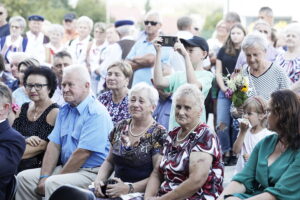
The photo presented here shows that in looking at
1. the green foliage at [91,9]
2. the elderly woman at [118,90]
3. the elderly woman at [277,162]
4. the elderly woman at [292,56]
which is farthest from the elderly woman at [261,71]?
the green foliage at [91,9]

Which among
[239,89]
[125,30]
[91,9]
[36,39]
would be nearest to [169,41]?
[239,89]

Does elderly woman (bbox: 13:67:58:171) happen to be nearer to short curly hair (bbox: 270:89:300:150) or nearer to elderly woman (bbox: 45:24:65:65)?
short curly hair (bbox: 270:89:300:150)

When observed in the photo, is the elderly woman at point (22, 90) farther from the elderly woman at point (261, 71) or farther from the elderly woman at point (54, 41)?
the elderly woman at point (54, 41)

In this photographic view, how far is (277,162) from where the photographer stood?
4.47 metres

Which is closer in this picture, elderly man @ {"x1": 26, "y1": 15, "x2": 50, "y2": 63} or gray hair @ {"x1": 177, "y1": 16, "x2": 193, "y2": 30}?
gray hair @ {"x1": 177, "y1": 16, "x2": 193, "y2": 30}

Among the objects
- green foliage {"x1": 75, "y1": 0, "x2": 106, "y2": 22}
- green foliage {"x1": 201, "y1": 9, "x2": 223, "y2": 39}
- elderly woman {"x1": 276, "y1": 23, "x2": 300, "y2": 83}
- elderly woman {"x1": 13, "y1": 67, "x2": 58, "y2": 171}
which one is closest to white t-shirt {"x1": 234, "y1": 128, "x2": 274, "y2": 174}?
elderly woman {"x1": 276, "y1": 23, "x2": 300, "y2": 83}

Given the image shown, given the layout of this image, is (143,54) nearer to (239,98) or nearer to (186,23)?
(186,23)

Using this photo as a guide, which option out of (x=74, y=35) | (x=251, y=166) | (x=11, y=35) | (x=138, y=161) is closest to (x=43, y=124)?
(x=138, y=161)

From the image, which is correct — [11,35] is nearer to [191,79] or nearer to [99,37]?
[99,37]

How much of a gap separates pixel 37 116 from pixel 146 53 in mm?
2296

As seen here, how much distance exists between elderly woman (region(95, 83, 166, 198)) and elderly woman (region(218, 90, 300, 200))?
0.91 metres

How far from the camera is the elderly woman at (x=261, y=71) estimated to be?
20.9 ft

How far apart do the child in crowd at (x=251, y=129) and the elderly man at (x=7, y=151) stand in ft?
6.55

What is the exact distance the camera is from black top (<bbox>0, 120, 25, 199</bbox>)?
16.2 ft
